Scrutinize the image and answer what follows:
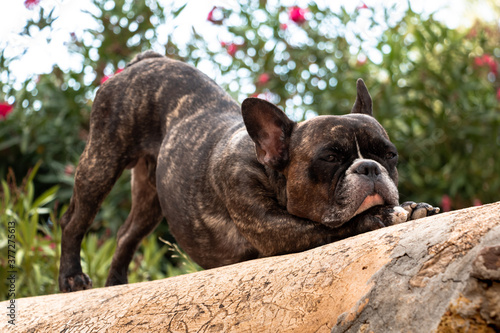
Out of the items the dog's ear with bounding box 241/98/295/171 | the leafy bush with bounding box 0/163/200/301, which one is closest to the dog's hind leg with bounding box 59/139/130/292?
the leafy bush with bounding box 0/163/200/301

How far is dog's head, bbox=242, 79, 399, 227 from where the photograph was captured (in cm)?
298

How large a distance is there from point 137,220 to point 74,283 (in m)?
0.76

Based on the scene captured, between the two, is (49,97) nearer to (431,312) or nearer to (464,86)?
(464,86)

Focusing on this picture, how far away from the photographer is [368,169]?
119 inches

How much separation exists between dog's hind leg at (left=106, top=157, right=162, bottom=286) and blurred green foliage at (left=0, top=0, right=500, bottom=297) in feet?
3.95

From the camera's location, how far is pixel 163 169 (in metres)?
4.18

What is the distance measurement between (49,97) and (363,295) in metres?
5.80

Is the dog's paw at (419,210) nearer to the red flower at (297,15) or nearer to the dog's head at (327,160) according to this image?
the dog's head at (327,160)

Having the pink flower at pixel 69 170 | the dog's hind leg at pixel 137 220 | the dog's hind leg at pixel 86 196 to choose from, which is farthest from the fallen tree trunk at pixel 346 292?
the pink flower at pixel 69 170

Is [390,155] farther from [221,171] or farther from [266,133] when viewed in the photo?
[221,171]

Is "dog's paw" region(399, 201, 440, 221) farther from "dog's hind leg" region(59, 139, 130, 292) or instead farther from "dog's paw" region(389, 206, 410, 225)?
"dog's hind leg" region(59, 139, 130, 292)

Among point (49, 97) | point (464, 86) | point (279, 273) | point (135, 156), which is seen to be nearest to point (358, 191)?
point (279, 273)

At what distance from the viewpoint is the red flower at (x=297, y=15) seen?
6836 mm

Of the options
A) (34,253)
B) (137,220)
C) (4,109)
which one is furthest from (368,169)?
(4,109)
